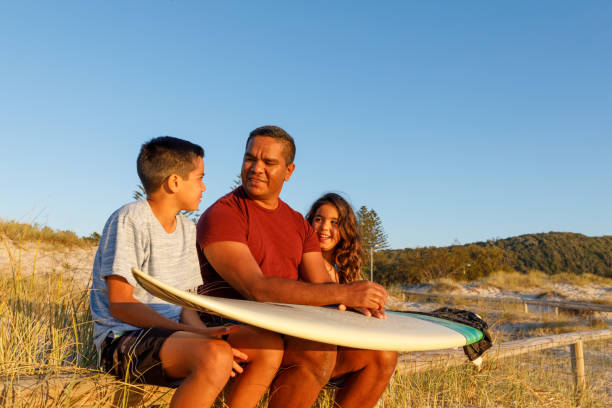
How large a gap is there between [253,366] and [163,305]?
0.50m

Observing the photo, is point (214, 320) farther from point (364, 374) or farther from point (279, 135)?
point (279, 135)

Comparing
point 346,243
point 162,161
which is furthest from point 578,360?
point 162,161

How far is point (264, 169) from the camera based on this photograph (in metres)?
2.43

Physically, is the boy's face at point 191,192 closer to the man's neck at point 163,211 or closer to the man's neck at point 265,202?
the man's neck at point 163,211

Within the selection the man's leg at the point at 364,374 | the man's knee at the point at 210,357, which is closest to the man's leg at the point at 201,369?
the man's knee at the point at 210,357

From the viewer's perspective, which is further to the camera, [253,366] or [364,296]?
[364,296]

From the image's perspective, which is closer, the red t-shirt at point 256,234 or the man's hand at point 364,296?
the man's hand at point 364,296

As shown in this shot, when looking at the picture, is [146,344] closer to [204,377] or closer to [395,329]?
[204,377]

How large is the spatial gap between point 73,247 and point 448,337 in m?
15.2

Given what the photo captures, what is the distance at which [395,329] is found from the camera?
185 centimetres

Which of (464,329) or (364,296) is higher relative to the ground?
(364,296)

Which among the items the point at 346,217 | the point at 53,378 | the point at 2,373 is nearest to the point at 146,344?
the point at 53,378

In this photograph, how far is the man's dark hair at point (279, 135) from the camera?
2.51 metres

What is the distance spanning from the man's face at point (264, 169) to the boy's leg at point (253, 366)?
845 mm
